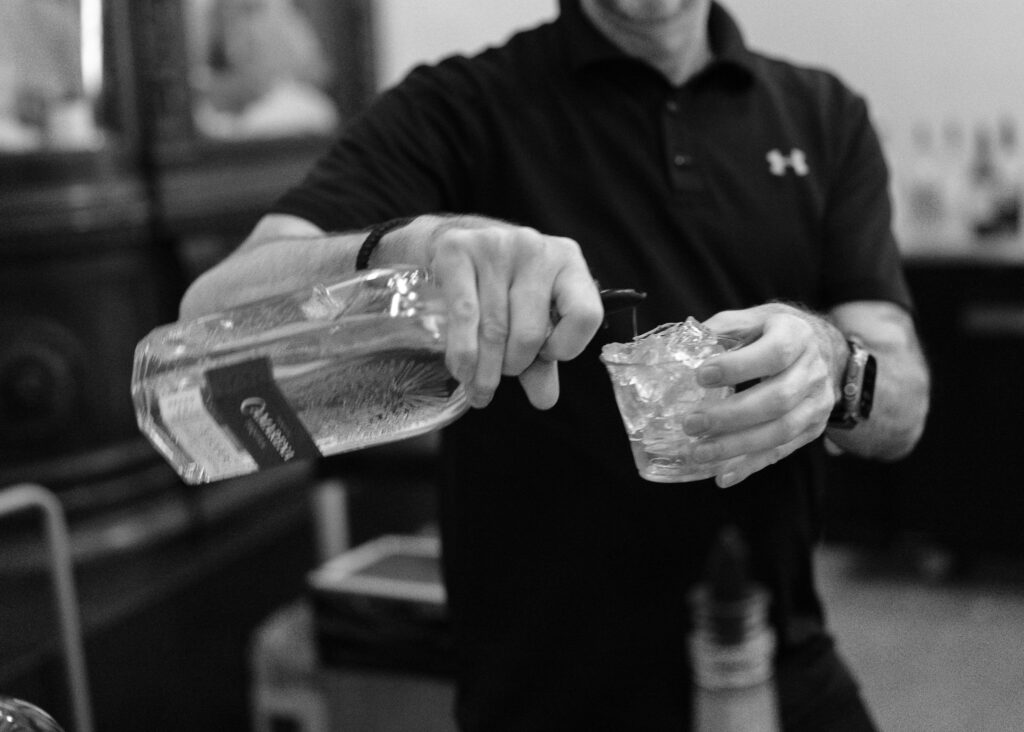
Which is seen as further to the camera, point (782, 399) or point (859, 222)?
point (859, 222)

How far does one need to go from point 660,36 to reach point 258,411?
782 millimetres

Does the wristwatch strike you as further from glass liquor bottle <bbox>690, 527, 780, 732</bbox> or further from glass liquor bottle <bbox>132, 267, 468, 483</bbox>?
glass liquor bottle <bbox>132, 267, 468, 483</bbox>

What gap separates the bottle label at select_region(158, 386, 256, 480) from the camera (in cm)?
91

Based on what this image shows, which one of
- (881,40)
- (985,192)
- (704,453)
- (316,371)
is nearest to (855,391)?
(704,453)

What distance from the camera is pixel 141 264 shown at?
3059 mm

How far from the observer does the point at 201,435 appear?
0.92 meters

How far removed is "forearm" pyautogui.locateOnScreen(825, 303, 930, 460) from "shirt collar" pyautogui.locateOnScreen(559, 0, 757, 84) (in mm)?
321

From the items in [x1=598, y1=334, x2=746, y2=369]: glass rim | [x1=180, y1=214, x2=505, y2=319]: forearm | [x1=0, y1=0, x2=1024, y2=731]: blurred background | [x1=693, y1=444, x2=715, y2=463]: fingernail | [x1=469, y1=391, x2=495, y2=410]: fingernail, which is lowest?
[x1=0, y1=0, x2=1024, y2=731]: blurred background

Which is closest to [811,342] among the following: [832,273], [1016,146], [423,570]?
[832,273]

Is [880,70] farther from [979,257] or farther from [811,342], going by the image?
[811,342]

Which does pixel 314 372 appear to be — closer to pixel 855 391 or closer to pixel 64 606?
pixel 855 391

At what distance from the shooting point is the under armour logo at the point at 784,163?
143 cm

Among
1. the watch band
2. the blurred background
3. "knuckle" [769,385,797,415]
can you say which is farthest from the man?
the blurred background

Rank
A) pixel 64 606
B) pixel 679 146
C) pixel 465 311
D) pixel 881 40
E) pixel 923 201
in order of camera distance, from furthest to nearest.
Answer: pixel 881 40 < pixel 923 201 < pixel 64 606 < pixel 679 146 < pixel 465 311
